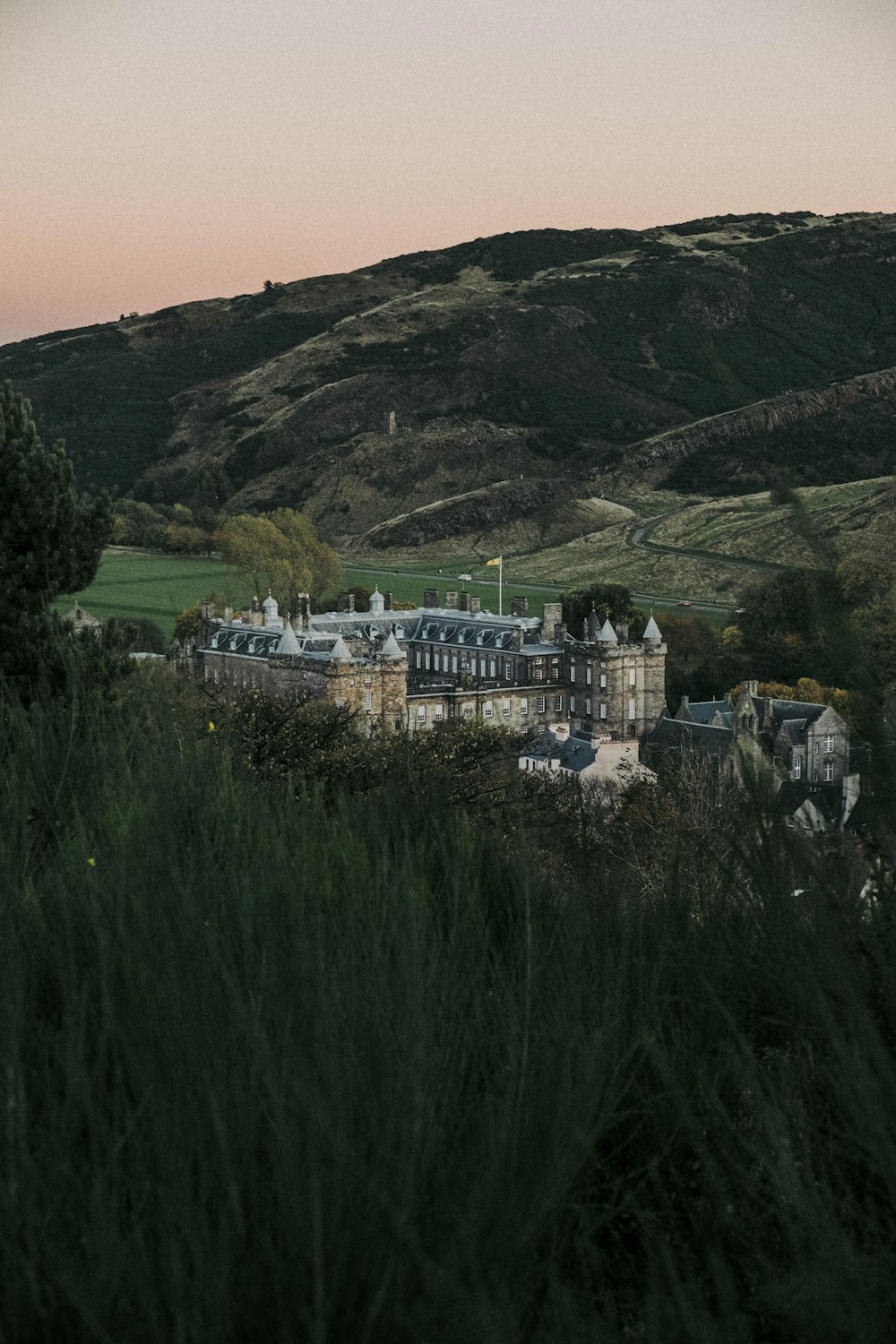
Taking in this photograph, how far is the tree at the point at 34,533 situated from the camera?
55.6 ft

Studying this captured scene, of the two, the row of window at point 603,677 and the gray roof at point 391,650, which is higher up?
the gray roof at point 391,650

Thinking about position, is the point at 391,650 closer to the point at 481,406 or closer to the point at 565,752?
the point at 565,752

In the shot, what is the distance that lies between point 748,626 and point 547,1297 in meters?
61.1

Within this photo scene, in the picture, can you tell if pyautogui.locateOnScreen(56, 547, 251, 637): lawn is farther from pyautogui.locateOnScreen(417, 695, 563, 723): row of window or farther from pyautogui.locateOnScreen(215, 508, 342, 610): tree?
pyautogui.locateOnScreen(417, 695, 563, 723): row of window

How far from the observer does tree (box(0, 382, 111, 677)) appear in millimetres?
16953

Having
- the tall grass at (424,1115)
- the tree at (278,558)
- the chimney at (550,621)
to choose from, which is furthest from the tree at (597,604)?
the tall grass at (424,1115)

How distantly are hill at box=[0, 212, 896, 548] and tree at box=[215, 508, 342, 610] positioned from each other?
2887 centimetres

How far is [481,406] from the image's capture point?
16312cm

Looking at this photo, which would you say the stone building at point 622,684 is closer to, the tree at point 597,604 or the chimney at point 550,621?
the chimney at point 550,621

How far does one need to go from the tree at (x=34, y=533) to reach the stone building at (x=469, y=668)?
35.2 metres

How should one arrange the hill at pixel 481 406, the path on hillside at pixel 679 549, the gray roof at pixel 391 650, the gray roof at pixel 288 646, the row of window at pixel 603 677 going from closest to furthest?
the gray roof at pixel 391 650
the gray roof at pixel 288 646
the row of window at pixel 603 677
the path on hillside at pixel 679 549
the hill at pixel 481 406

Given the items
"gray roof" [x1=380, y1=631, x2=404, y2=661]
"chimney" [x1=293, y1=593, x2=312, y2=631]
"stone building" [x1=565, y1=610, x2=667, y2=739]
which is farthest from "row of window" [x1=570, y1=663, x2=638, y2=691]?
"chimney" [x1=293, y1=593, x2=312, y2=631]

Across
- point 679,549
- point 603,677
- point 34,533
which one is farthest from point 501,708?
point 34,533

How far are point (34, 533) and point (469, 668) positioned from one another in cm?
4979
